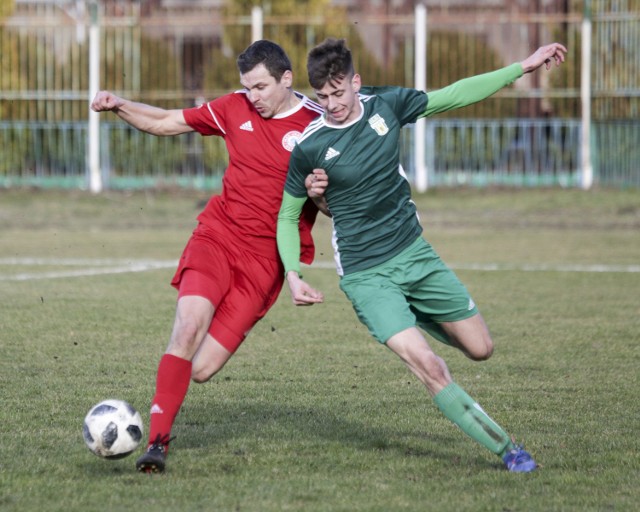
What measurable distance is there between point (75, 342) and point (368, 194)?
4.32 m

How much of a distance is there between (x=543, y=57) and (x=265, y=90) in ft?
4.74

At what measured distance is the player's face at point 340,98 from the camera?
582cm

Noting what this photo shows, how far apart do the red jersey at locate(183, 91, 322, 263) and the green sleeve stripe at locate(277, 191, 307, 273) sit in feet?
0.94

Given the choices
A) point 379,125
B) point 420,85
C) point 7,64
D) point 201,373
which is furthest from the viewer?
point 7,64

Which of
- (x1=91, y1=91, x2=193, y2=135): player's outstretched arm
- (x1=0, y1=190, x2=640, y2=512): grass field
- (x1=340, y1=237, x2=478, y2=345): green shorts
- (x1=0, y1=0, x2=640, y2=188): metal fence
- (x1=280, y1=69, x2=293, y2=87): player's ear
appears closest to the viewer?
(x1=0, y1=190, x2=640, y2=512): grass field

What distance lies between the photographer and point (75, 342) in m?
9.68

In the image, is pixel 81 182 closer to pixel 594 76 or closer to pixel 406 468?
pixel 594 76

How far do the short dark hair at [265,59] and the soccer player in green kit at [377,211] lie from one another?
44 centimetres

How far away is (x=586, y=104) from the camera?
25.0 meters

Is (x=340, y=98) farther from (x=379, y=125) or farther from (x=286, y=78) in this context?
(x=286, y=78)

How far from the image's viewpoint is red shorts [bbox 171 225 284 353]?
6289 millimetres

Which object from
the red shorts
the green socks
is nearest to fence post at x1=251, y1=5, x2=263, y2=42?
the red shorts

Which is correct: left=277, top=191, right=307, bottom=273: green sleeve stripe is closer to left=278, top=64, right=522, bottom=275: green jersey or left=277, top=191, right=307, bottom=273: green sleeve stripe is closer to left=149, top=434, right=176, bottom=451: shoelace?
left=278, top=64, right=522, bottom=275: green jersey

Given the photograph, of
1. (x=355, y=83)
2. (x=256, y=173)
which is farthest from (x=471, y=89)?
(x=256, y=173)
